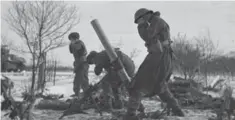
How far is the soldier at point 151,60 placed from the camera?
4301 millimetres

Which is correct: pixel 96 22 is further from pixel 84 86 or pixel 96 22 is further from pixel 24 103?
pixel 84 86

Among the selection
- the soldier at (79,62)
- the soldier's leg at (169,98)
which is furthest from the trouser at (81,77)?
the soldier's leg at (169,98)

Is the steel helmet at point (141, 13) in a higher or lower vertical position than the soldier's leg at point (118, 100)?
higher

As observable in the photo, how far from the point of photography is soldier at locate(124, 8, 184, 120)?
4.30m

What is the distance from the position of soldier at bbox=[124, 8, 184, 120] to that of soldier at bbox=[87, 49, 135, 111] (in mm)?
1808

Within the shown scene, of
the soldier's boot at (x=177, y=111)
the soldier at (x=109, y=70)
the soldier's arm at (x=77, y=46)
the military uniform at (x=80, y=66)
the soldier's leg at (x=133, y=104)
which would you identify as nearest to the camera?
the soldier's leg at (x=133, y=104)

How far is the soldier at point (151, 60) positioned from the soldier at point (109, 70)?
71.2 inches

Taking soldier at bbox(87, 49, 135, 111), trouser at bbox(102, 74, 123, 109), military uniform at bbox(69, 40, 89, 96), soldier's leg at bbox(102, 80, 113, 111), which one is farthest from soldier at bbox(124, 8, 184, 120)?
military uniform at bbox(69, 40, 89, 96)

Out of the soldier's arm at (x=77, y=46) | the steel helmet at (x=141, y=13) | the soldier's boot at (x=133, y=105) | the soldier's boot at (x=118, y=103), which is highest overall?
the steel helmet at (x=141, y=13)

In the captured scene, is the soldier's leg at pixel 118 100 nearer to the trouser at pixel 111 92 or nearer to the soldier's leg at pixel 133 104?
the trouser at pixel 111 92

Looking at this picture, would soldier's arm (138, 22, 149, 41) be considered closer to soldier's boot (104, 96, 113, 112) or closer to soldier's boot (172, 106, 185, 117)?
soldier's boot (172, 106, 185, 117)

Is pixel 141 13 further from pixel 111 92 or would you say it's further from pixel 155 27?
pixel 111 92

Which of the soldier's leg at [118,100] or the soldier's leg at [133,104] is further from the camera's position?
the soldier's leg at [118,100]

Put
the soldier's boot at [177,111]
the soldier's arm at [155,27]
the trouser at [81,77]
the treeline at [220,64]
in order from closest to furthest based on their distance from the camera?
the soldier's arm at [155,27]
the soldier's boot at [177,111]
the trouser at [81,77]
the treeline at [220,64]
